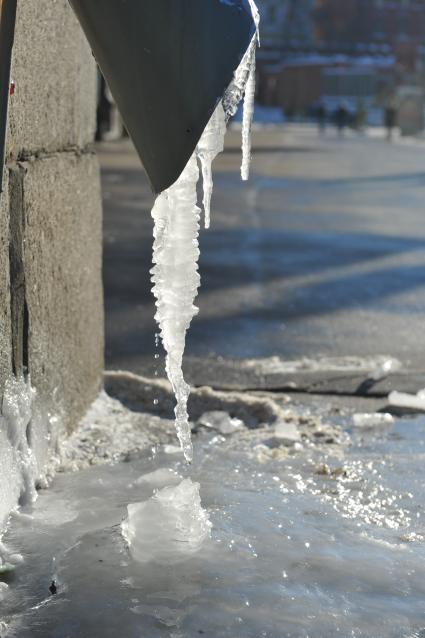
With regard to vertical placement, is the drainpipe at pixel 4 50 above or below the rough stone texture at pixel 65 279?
above

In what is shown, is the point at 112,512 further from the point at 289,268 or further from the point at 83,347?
the point at 289,268

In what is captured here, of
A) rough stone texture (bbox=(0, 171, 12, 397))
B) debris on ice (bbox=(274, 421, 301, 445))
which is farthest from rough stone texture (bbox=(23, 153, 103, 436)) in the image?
debris on ice (bbox=(274, 421, 301, 445))

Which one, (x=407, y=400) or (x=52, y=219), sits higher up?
(x=52, y=219)

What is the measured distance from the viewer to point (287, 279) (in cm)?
650

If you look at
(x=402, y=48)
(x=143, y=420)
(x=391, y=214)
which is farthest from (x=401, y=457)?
(x=402, y=48)

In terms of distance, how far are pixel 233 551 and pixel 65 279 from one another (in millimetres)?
1031

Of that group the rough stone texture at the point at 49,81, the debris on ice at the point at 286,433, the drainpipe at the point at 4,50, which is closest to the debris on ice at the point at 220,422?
the debris on ice at the point at 286,433

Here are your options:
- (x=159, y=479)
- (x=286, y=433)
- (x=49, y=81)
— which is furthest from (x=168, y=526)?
(x=49, y=81)

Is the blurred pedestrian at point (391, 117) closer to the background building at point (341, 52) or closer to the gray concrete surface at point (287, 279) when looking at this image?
the gray concrete surface at point (287, 279)

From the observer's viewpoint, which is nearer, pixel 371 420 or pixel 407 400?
pixel 371 420

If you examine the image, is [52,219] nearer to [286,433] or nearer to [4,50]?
[286,433]

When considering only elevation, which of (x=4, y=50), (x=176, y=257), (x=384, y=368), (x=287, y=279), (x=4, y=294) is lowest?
(x=287, y=279)

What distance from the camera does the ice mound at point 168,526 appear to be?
222cm

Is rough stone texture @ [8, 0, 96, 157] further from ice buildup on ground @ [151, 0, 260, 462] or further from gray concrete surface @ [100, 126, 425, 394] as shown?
gray concrete surface @ [100, 126, 425, 394]
